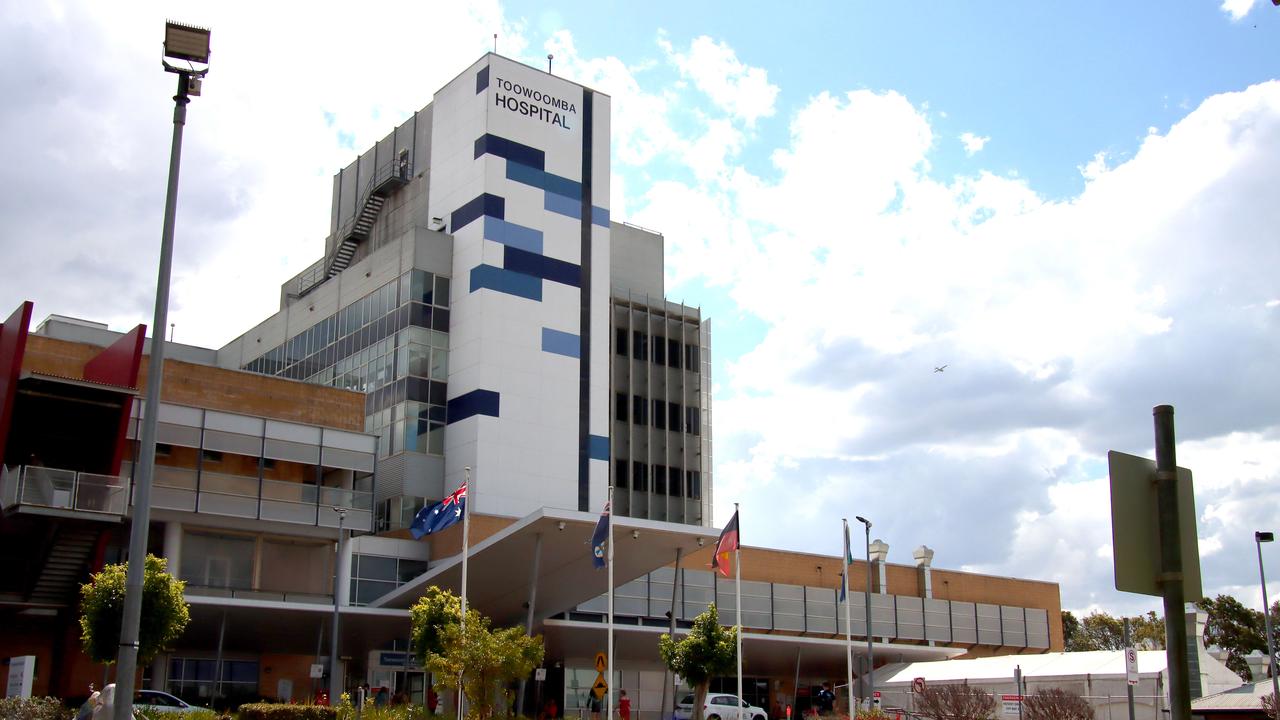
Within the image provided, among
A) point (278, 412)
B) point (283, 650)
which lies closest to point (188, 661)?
point (283, 650)

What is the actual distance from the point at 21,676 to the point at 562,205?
141 feet

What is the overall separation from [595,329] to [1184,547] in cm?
6279

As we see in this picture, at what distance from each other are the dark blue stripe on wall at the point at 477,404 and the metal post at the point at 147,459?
1735 inches

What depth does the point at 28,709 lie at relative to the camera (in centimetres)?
2770

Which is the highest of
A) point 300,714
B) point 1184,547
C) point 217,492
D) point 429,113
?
point 429,113

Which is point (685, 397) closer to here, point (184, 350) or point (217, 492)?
point (184, 350)

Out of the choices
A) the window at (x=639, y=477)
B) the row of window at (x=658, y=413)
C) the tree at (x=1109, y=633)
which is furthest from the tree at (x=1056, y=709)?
the tree at (x=1109, y=633)

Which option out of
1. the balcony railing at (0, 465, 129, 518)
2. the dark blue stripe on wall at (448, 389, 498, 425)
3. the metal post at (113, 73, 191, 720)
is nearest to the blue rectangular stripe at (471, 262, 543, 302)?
the dark blue stripe on wall at (448, 389, 498, 425)

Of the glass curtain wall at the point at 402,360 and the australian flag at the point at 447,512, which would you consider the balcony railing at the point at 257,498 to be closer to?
the australian flag at the point at 447,512

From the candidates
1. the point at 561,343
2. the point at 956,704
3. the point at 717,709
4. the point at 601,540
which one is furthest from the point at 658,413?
the point at 956,704

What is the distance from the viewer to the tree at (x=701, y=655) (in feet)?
145

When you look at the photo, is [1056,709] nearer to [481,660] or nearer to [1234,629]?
[481,660]

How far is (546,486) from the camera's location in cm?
6344

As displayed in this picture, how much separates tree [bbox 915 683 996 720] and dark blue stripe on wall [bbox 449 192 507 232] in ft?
125
